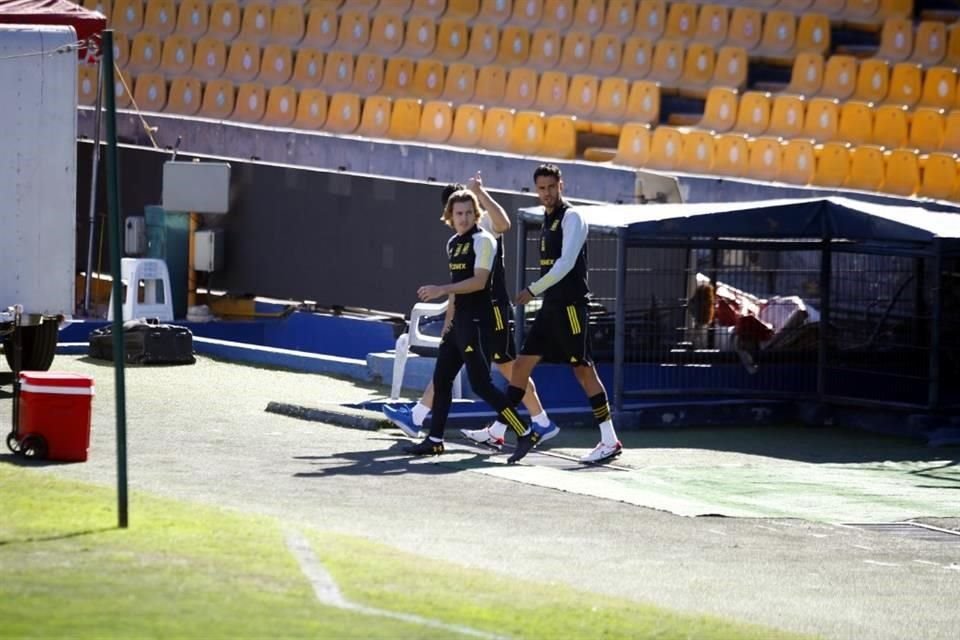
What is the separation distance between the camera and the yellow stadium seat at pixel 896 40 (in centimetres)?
2656

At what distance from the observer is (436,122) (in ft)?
92.7

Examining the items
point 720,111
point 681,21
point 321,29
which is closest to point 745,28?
point 681,21

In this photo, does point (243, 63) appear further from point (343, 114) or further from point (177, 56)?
point (343, 114)

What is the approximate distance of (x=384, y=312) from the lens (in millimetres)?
20797

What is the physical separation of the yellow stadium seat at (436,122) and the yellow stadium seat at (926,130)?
6.82 m

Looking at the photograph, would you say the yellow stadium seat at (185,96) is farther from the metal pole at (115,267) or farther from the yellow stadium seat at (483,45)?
the metal pole at (115,267)

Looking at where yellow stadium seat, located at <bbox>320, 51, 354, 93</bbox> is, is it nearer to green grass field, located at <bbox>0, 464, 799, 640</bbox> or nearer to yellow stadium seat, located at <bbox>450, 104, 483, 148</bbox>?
yellow stadium seat, located at <bbox>450, 104, 483, 148</bbox>

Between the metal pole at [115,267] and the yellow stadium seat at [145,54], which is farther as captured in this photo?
the yellow stadium seat at [145,54]

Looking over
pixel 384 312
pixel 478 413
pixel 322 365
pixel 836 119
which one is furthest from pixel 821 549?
pixel 836 119

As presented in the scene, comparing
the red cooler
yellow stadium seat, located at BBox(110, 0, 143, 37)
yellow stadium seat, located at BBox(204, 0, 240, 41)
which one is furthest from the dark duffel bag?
yellow stadium seat, located at BBox(110, 0, 143, 37)

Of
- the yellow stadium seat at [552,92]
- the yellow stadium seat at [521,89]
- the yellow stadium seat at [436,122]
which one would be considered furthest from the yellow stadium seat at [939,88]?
the yellow stadium seat at [436,122]

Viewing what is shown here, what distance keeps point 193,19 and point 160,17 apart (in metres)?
0.77

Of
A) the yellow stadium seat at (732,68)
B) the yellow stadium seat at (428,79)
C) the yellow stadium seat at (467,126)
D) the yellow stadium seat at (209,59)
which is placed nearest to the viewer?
the yellow stadium seat at (732,68)

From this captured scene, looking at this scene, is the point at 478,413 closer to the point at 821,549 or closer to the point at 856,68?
the point at 821,549
